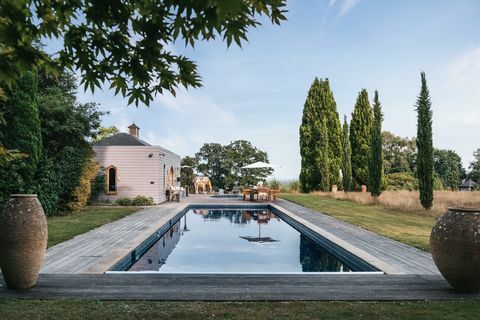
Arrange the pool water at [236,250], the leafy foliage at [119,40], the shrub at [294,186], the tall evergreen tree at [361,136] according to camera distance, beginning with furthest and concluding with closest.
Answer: the shrub at [294,186] → the tall evergreen tree at [361,136] → the pool water at [236,250] → the leafy foliage at [119,40]

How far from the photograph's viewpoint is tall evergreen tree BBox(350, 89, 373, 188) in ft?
95.5

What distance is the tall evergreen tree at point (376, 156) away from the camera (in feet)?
67.5

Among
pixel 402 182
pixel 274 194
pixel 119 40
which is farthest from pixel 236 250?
pixel 402 182

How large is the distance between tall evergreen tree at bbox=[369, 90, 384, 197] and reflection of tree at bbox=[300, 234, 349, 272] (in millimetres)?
Answer: 11965

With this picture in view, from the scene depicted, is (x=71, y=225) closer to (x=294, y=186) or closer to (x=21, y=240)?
(x=21, y=240)

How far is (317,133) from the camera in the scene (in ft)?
98.9

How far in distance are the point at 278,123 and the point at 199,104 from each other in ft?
22.9

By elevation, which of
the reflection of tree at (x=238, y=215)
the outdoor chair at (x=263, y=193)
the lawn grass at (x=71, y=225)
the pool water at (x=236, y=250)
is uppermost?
the outdoor chair at (x=263, y=193)

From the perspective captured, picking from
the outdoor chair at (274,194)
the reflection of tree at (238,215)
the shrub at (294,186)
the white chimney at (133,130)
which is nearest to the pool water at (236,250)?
the reflection of tree at (238,215)

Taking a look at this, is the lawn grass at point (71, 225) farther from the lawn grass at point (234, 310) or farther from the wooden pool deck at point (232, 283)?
the lawn grass at point (234, 310)

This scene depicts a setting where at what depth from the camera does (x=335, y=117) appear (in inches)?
1270

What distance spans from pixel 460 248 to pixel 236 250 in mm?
6106

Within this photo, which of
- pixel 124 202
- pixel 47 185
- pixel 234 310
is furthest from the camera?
pixel 124 202

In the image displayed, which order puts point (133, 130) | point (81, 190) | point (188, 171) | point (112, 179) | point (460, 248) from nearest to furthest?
point (460, 248) < point (81, 190) < point (112, 179) < point (133, 130) < point (188, 171)
